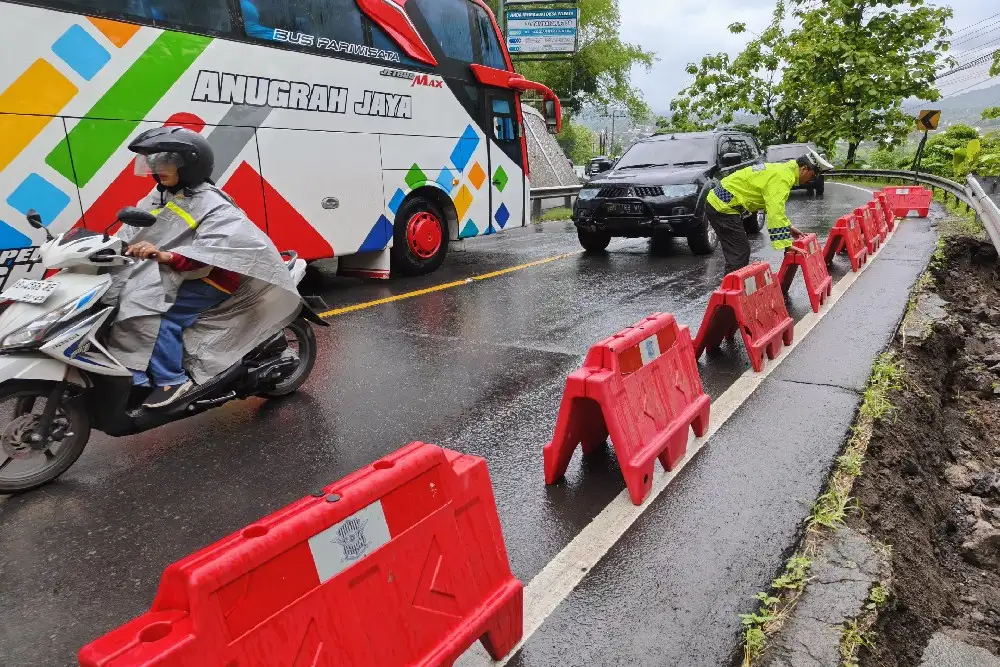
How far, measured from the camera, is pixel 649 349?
367cm

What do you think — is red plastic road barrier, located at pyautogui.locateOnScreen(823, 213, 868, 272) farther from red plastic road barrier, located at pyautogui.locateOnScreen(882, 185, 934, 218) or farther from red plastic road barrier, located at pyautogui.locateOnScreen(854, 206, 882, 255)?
red plastic road barrier, located at pyautogui.locateOnScreen(882, 185, 934, 218)

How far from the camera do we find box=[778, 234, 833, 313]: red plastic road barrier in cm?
687

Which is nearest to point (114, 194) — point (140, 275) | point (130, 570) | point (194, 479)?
point (140, 275)

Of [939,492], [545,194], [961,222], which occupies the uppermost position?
[545,194]

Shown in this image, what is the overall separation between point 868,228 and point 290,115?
8255mm

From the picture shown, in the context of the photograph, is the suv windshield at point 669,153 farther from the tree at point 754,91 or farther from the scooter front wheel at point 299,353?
the tree at point 754,91

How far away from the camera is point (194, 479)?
3.74 metres

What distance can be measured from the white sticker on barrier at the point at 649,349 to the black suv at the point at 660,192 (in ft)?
22.2

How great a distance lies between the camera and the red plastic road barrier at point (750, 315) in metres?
5.11

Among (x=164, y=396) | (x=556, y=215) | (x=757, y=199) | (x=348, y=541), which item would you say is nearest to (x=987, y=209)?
(x=757, y=199)

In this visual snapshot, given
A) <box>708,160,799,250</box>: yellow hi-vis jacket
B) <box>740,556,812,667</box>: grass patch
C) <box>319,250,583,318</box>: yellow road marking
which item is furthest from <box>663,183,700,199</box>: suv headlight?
<box>740,556,812,667</box>: grass patch

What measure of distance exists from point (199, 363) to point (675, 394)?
8.98ft

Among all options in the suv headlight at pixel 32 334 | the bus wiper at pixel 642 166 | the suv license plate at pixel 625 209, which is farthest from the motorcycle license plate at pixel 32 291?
the bus wiper at pixel 642 166

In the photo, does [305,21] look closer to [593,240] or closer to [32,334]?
[32,334]
